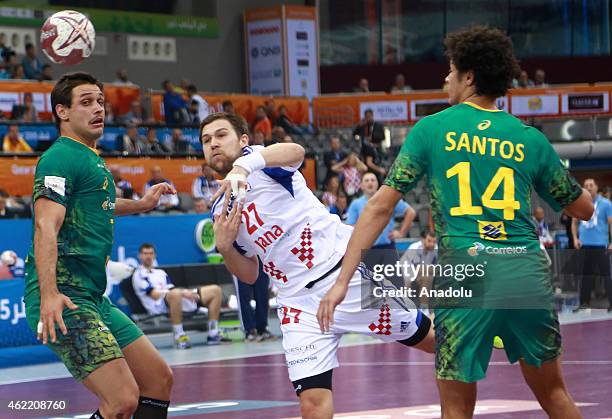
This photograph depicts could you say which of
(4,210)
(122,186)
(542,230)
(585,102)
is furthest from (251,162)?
(585,102)

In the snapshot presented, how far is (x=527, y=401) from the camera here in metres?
9.38

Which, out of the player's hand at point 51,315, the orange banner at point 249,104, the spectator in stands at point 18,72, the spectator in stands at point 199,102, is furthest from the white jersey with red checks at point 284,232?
the spectator in stands at point 199,102

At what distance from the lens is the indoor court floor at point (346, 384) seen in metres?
9.24

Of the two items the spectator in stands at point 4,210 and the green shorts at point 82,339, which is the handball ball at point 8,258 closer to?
the spectator in stands at point 4,210

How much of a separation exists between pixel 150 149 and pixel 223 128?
55.2ft

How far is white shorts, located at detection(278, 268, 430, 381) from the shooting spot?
6.30 meters

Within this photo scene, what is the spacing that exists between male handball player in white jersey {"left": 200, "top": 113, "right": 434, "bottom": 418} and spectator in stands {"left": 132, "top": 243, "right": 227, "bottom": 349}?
340 inches

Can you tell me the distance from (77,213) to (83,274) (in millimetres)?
321

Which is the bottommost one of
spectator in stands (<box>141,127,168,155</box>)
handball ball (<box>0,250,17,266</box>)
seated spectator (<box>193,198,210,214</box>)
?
handball ball (<box>0,250,17,266</box>)

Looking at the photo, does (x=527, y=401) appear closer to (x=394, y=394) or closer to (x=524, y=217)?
(x=394, y=394)

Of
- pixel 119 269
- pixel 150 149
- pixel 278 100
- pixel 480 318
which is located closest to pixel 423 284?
pixel 480 318

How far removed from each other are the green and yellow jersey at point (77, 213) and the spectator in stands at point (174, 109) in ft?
64.5

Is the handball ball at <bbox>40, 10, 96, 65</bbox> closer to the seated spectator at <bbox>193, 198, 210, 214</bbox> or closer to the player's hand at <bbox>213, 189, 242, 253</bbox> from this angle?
the player's hand at <bbox>213, 189, 242, 253</bbox>

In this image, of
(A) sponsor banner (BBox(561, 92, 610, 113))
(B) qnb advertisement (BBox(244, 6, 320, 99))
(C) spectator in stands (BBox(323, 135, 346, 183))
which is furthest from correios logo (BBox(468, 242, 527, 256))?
(A) sponsor banner (BBox(561, 92, 610, 113))
